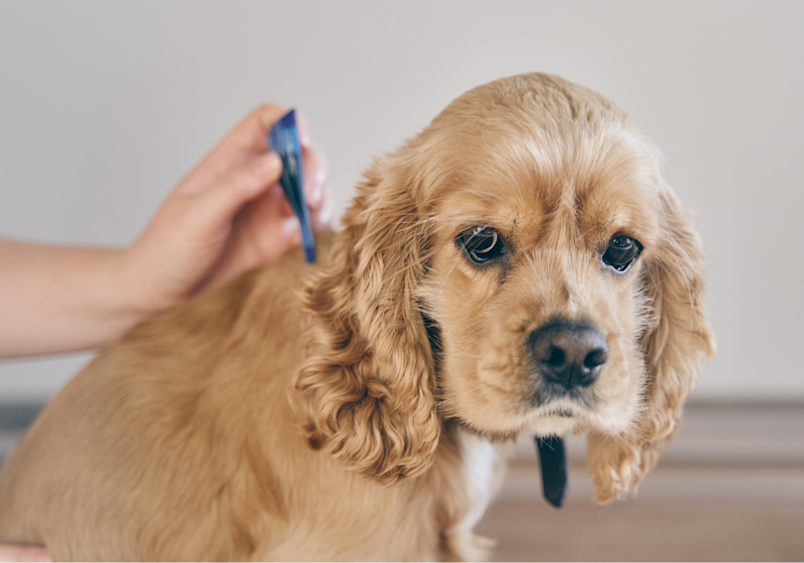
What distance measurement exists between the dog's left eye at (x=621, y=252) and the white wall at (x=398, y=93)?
14 cm

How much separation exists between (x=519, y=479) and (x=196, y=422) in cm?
106

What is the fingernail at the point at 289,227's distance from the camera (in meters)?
1.39

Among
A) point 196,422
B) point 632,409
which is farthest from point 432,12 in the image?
point 196,422

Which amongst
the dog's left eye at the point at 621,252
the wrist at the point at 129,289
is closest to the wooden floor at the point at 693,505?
→ the dog's left eye at the point at 621,252

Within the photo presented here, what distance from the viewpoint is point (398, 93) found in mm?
1105

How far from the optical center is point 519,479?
1.75 meters

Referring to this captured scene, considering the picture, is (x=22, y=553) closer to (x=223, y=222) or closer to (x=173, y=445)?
(x=173, y=445)

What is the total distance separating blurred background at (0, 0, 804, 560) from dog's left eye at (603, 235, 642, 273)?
6.1 inches

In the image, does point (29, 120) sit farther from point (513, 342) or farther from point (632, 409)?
point (632, 409)

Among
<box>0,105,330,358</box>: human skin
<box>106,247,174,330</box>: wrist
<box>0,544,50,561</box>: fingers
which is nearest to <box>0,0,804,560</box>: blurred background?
<box>0,105,330,358</box>: human skin

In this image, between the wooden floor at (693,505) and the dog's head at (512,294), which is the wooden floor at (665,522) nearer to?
the wooden floor at (693,505)

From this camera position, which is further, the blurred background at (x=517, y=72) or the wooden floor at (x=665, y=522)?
the wooden floor at (x=665, y=522)

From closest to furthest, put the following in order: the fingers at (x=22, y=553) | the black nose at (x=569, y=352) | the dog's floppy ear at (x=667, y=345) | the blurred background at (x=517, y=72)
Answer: the black nose at (x=569, y=352)
the blurred background at (x=517, y=72)
the dog's floppy ear at (x=667, y=345)
the fingers at (x=22, y=553)

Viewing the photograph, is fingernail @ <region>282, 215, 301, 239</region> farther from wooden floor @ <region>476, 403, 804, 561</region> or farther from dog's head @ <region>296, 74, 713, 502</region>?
wooden floor @ <region>476, 403, 804, 561</region>
